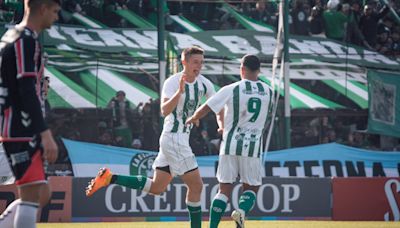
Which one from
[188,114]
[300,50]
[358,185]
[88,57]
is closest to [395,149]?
[300,50]

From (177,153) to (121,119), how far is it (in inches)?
380

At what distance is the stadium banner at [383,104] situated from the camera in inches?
856

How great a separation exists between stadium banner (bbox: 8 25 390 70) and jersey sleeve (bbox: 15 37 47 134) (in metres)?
14.8

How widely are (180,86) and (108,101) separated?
34.8 ft

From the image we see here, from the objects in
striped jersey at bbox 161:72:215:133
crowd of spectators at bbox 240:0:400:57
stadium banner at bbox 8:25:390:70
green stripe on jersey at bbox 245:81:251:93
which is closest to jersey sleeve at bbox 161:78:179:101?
striped jersey at bbox 161:72:215:133

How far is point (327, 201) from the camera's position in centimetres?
1714

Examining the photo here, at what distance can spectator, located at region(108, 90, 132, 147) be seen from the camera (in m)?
20.8

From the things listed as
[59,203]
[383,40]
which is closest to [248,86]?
[59,203]

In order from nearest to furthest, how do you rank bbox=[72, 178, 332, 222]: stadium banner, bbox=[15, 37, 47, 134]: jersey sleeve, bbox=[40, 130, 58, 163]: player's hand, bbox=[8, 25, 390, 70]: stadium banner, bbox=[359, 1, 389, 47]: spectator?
bbox=[40, 130, 58, 163]: player's hand, bbox=[15, 37, 47, 134]: jersey sleeve, bbox=[72, 178, 332, 222]: stadium banner, bbox=[8, 25, 390, 70]: stadium banner, bbox=[359, 1, 389, 47]: spectator

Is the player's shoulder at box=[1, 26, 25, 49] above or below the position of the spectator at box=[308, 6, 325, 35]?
above

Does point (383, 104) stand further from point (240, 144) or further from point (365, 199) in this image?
point (240, 144)

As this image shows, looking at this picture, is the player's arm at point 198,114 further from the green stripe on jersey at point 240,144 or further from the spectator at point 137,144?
the spectator at point 137,144

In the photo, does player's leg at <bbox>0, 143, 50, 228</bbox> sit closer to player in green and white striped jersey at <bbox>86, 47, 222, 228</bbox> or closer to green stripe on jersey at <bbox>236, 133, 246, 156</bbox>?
player in green and white striped jersey at <bbox>86, 47, 222, 228</bbox>

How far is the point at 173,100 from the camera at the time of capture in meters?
10.9
